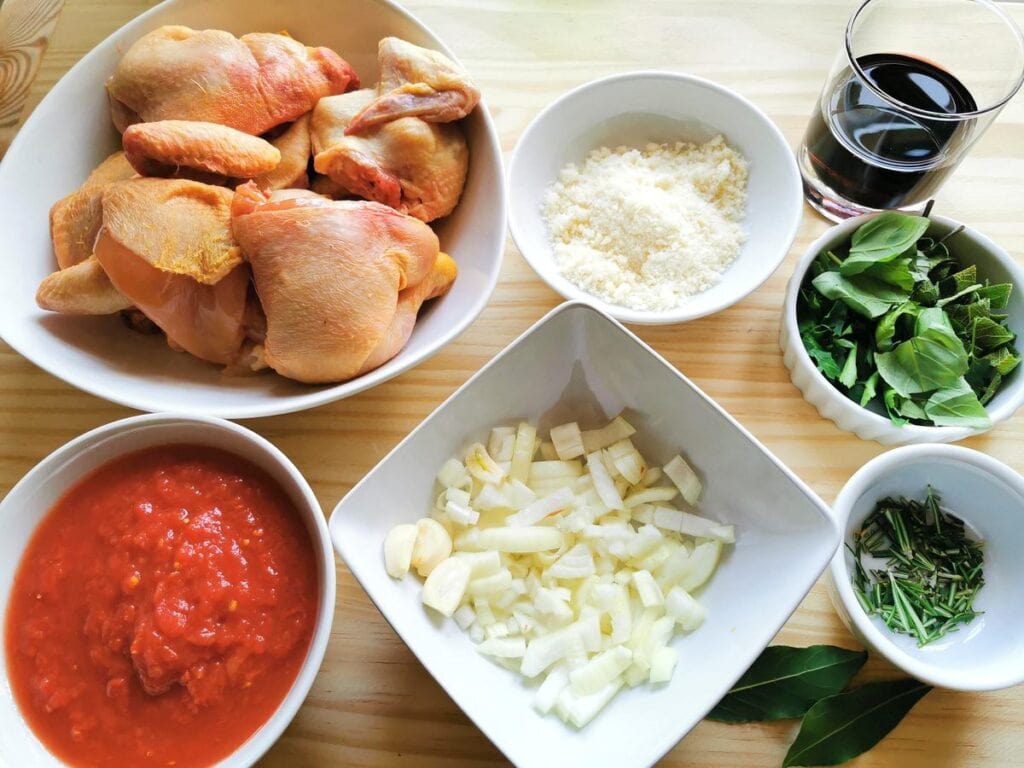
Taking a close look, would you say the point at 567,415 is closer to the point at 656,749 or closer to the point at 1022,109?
the point at 656,749

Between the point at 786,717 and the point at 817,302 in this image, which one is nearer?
the point at 786,717

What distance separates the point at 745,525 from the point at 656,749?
375mm

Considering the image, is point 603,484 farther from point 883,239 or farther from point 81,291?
point 81,291

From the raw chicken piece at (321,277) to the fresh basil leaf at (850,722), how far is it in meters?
0.90

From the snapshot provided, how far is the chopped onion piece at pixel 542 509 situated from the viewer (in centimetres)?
136

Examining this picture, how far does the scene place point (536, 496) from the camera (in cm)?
140

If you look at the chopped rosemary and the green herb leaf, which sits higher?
the green herb leaf

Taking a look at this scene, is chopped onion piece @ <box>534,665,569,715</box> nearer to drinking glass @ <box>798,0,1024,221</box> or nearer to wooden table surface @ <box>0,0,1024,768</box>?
wooden table surface @ <box>0,0,1024,768</box>

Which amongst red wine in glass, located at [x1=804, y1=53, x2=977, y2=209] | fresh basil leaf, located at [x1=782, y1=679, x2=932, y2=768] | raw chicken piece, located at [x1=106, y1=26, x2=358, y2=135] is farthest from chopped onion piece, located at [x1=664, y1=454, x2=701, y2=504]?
raw chicken piece, located at [x1=106, y1=26, x2=358, y2=135]

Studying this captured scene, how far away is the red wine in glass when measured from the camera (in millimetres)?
1474

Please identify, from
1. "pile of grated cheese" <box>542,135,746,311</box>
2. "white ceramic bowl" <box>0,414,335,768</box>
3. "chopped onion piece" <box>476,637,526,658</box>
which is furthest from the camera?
"pile of grated cheese" <box>542,135,746,311</box>

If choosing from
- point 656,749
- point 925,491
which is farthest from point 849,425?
point 656,749

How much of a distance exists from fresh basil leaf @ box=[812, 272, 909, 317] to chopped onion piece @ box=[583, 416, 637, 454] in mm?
409

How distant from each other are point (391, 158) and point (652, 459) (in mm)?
684
